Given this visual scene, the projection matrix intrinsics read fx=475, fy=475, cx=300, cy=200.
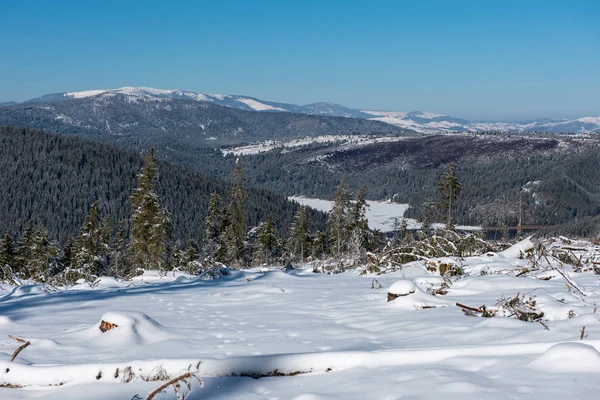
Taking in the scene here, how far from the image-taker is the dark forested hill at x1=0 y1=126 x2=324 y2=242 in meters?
113

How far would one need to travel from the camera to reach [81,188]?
130 meters

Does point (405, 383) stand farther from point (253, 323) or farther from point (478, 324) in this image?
point (253, 323)

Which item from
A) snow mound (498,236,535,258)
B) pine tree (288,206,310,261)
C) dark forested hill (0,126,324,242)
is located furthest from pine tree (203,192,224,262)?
dark forested hill (0,126,324,242)

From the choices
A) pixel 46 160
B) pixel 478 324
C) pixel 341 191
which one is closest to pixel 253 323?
pixel 478 324

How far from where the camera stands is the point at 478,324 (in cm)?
358

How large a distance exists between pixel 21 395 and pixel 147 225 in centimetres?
2663

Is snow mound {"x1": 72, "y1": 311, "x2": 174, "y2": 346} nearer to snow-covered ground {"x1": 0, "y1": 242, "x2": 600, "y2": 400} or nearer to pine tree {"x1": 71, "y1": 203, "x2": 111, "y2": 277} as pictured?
snow-covered ground {"x1": 0, "y1": 242, "x2": 600, "y2": 400}

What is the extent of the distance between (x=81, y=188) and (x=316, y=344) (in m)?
140

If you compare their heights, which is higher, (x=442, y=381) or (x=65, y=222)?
(x=442, y=381)

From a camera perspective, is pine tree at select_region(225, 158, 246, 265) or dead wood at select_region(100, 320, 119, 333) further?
→ pine tree at select_region(225, 158, 246, 265)

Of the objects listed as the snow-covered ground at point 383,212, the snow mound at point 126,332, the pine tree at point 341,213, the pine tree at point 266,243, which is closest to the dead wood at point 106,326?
the snow mound at point 126,332

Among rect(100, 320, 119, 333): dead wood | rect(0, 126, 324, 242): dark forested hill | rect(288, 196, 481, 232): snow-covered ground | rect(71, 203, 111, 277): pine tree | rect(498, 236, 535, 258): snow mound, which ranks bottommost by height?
rect(288, 196, 481, 232): snow-covered ground

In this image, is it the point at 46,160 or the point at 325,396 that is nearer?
the point at 325,396

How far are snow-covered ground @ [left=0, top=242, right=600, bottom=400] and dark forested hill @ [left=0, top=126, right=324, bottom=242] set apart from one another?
9817 cm
